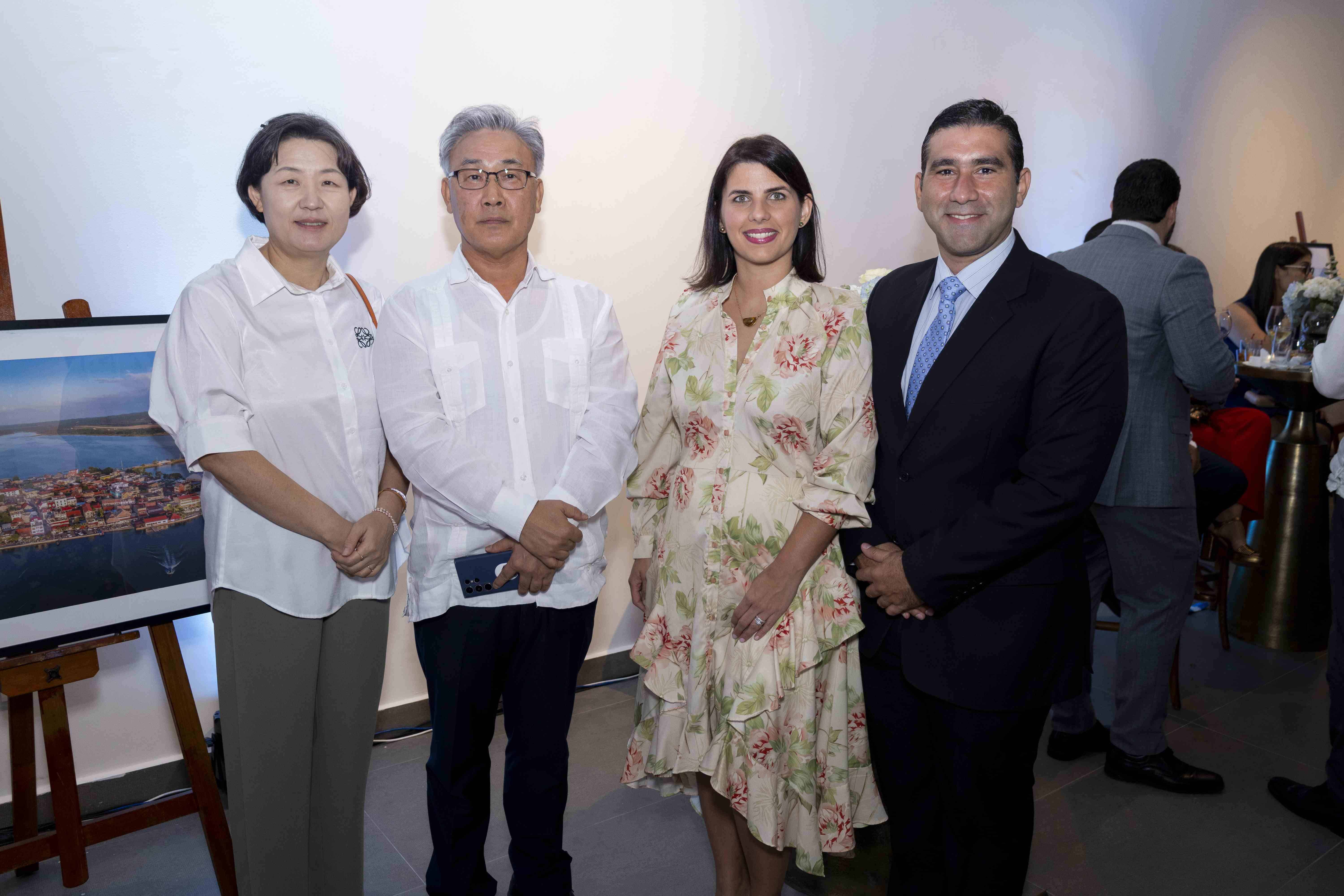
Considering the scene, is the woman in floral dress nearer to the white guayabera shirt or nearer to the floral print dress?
the floral print dress

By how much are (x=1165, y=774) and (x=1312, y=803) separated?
15.5 inches

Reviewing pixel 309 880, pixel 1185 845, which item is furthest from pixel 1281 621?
pixel 309 880

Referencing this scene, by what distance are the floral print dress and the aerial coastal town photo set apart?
126 cm

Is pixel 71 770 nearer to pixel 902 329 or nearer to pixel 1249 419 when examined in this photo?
pixel 902 329

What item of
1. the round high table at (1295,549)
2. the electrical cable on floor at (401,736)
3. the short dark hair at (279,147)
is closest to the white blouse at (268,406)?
the short dark hair at (279,147)

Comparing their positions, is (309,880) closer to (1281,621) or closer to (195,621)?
(195,621)

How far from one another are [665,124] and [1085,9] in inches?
120

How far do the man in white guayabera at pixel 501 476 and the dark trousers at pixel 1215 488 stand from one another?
2.69 m

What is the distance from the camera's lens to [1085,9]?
4.99 m

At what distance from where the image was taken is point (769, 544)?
73.1 inches

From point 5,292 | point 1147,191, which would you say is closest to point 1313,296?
point 1147,191

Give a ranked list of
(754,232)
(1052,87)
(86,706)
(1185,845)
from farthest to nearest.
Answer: (1052,87), (86,706), (1185,845), (754,232)

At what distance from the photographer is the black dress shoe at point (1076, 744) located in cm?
303

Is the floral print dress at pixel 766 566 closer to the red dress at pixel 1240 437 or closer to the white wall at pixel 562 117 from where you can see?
the white wall at pixel 562 117
